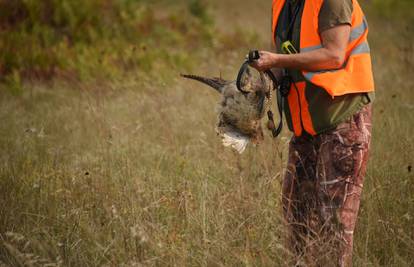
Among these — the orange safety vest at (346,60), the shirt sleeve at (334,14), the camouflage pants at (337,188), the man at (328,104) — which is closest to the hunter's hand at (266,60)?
the man at (328,104)

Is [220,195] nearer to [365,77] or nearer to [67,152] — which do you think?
[365,77]

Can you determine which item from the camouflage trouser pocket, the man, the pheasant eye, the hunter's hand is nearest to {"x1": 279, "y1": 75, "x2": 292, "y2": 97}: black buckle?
the man

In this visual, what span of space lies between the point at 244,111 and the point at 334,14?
2.58ft

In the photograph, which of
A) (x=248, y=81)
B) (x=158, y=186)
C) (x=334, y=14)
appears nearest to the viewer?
(x=334, y=14)

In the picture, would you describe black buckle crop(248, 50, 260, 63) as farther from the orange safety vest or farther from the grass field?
the grass field

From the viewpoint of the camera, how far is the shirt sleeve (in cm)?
320

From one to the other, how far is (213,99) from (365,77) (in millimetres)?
4617

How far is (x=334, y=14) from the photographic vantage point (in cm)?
320

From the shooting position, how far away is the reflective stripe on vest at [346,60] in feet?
10.8

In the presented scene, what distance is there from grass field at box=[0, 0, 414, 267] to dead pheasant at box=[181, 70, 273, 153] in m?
0.28

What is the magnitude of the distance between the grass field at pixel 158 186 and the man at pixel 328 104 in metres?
0.31

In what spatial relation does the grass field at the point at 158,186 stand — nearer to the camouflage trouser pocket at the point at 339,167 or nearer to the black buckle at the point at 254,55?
the camouflage trouser pocket at the point at 339,167

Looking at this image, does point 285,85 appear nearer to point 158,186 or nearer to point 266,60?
point 266,60

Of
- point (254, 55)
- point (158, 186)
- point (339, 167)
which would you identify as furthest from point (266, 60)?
point (158, 186)
